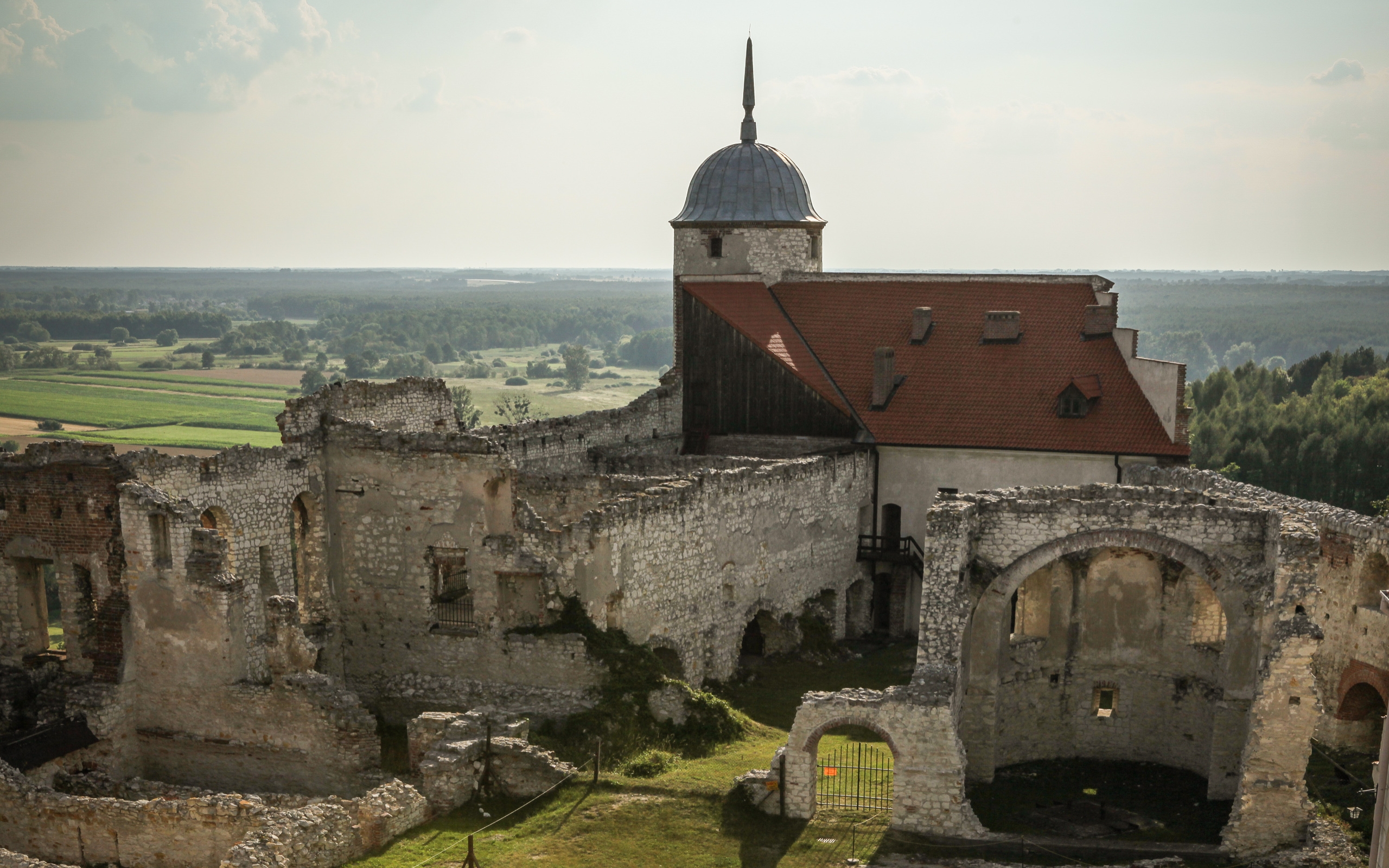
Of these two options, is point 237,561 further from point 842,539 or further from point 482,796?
point 842,539

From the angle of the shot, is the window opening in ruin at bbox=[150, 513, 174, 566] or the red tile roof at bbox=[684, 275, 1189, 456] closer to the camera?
the window opening in ruin at bbox=[150, 513, 174, 566]

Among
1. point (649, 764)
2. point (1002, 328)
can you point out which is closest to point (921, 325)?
point (1002, 328)

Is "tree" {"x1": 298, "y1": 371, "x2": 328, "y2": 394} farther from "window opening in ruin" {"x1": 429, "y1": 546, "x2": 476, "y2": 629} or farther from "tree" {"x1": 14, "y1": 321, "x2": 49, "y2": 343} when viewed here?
"window opening in ruin" {"x1": 429, "y1": 546, "x2": 476, "y2": 629}

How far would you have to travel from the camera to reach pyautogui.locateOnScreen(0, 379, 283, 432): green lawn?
83438mm

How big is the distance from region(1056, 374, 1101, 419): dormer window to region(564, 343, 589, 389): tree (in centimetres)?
12578

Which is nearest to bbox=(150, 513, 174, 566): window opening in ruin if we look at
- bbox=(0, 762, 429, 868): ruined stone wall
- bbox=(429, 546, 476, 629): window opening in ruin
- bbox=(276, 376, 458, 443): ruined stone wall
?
bbox=(276, 376, 458, 443): ruined stone wall

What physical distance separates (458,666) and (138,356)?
11767 cm

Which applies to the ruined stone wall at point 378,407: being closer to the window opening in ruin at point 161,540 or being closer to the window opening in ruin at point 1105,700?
the window opening in ruin at point 161,540

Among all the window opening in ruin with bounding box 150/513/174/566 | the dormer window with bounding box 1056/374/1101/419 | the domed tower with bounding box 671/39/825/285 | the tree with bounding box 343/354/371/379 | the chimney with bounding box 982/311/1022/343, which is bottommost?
the tree with bounding box 343/354/371/379

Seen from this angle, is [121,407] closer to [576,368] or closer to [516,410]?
[516,410]

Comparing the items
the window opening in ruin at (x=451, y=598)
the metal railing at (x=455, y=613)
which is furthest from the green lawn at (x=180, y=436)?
the metal railing at (x=455, y=613)

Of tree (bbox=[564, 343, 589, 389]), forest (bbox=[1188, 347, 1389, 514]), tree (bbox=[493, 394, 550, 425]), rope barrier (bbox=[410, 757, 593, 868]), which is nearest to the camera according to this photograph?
rope barrier (bbox=[410, 757, 593, 868])

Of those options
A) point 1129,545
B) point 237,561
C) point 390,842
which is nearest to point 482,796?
point 390,842

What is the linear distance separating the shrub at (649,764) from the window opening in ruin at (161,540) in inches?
362
